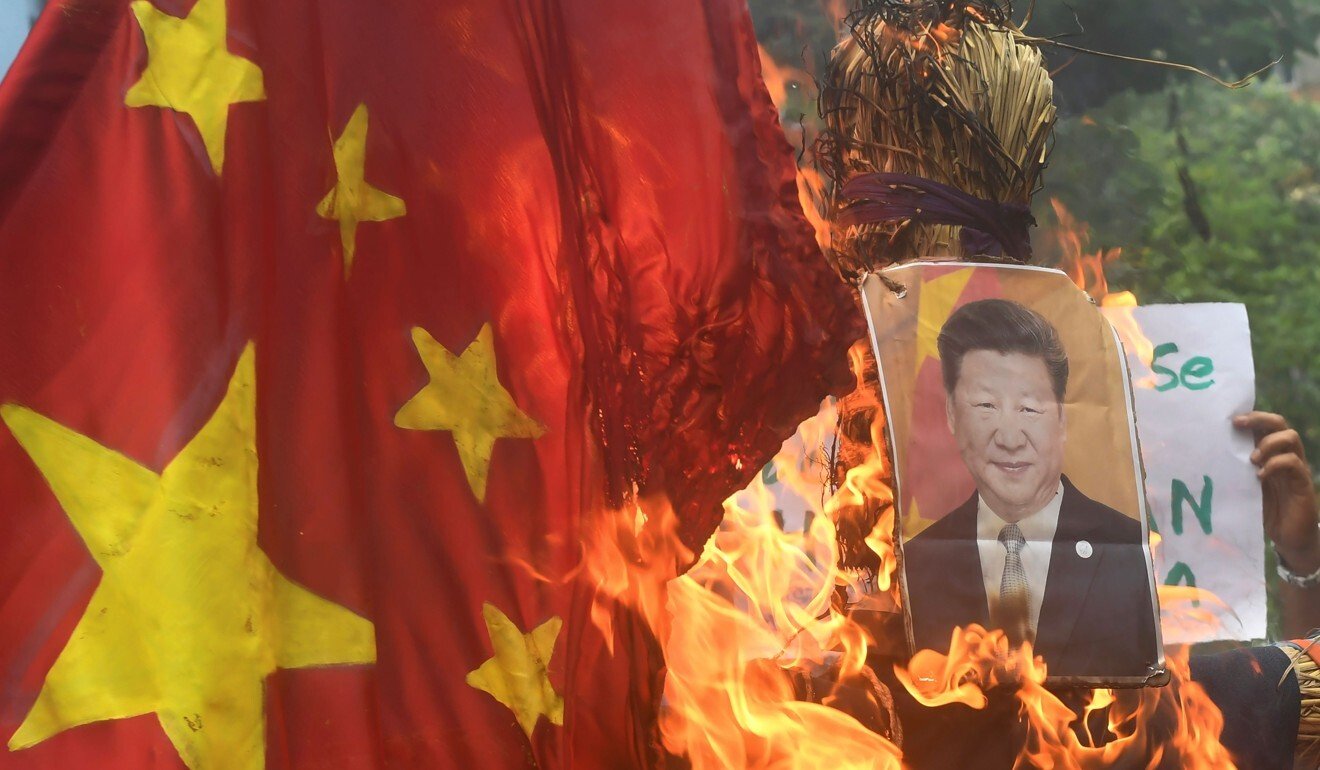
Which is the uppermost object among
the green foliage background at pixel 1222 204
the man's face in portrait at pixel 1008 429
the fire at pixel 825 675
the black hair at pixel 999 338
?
the green foliage background at pixel 1222 204

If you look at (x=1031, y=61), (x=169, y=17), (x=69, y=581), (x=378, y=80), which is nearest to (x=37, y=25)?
(x=169, y=17)

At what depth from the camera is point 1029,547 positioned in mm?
1417

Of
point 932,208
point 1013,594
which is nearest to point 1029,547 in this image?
point 1013,594

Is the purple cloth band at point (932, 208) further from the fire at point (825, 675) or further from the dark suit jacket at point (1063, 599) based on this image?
the dark suit jacket at point (1063, 599)

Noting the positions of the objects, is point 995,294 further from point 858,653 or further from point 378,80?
point 378,80

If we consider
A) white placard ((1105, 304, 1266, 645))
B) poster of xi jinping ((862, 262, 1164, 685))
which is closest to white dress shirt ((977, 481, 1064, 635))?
poster of xi jinping ((862, 262, 1164, 685))

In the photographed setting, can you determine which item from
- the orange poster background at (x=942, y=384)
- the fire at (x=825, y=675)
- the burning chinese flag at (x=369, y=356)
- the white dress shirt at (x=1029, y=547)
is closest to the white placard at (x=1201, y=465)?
the fire at (x=825, y=675)

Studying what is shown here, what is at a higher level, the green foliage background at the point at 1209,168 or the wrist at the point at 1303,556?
the green foliage background at the point at 1209,168

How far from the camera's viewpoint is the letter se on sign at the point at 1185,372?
191cm

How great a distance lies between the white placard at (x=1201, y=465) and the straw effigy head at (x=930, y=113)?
1.56ft

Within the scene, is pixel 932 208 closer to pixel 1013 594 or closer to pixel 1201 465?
pixel 1013 594

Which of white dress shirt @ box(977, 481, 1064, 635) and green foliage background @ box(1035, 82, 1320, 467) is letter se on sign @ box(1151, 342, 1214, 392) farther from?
green foliage background @ box(1035, 82, 1320, 467)

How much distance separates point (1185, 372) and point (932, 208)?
65cm

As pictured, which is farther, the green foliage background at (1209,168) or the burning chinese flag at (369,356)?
the green foliage background at (1209,168)
